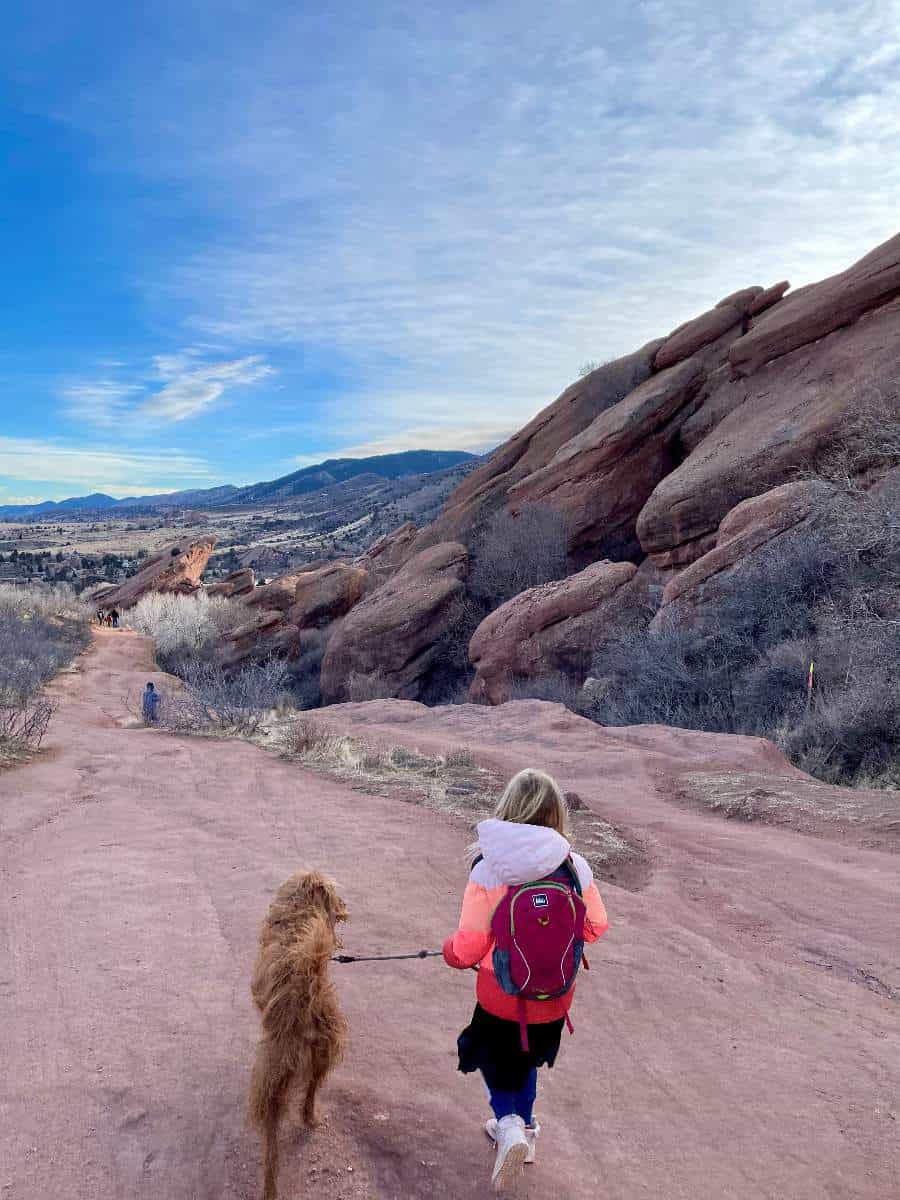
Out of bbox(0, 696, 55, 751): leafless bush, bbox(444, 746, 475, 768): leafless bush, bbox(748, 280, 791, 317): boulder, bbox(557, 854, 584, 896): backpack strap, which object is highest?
bbox(748, 280, 791, 317): boulder

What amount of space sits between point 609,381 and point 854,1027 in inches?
992

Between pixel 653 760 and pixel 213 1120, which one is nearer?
pixel 213 1120

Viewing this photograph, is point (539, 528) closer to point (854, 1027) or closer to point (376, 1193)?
point (854, 1027)

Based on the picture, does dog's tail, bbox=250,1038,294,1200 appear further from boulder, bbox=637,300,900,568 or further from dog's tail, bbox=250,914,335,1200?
boulder, bbox=637,300,900,568

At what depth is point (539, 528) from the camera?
22828 mm

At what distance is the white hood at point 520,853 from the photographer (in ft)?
8.56

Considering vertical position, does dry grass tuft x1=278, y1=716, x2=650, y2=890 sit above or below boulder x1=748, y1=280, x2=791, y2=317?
below

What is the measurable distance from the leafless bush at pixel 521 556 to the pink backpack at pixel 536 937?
20.0 meters

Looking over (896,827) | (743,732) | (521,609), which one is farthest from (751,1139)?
(521,609)

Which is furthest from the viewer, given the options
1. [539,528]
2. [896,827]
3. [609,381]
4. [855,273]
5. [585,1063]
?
[609,381]

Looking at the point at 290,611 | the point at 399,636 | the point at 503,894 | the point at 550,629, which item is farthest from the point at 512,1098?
the point at 290,611

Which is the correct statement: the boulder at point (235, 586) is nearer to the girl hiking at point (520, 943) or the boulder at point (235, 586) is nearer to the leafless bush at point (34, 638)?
the leafless bush at point (34, 638)

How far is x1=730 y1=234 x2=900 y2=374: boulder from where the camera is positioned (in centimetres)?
1789

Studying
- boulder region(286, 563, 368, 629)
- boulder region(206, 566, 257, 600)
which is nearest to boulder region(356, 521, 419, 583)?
boulder region(286, 563, 368, 629)
